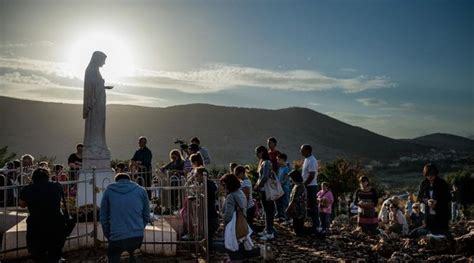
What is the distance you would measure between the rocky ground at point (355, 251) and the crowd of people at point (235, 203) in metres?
0.31

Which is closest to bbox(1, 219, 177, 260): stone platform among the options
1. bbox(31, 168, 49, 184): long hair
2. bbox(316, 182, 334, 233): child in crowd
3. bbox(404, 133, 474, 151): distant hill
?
bbox(31, 168, 49, 184): long hair

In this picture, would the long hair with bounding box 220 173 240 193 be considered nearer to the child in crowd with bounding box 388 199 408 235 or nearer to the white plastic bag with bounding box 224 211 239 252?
the white plastic bag with bounding box 224 211 239 252

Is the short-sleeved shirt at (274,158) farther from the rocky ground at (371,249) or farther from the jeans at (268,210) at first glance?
the rocky ground at (371,249)

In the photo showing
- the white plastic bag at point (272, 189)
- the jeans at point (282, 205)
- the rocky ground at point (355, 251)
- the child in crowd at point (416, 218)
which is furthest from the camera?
the child in crowd at point (416, 218)

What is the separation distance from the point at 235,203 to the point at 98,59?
652 centimetres

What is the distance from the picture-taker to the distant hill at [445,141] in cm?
13425

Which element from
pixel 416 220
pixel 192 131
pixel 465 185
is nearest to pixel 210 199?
pixel 416 220

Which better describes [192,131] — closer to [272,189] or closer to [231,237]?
[272,189]

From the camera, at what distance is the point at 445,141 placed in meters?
143

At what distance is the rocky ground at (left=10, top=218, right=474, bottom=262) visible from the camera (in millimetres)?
8773

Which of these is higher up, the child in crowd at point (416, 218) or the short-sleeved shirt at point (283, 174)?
the short-sleeved shirt at point (283, 174)

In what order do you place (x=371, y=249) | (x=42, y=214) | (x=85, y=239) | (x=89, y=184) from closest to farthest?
1. (x=42, y=214)
2. (x=85, y=239)
3. (x=371, y=249)
4. (x=89, y=184)

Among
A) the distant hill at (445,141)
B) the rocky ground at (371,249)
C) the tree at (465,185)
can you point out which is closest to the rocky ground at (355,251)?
the rocky ground at (371,249)

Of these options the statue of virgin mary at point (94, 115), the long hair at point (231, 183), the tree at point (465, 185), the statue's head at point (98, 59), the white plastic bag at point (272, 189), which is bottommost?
the tree at point (465, 185)
